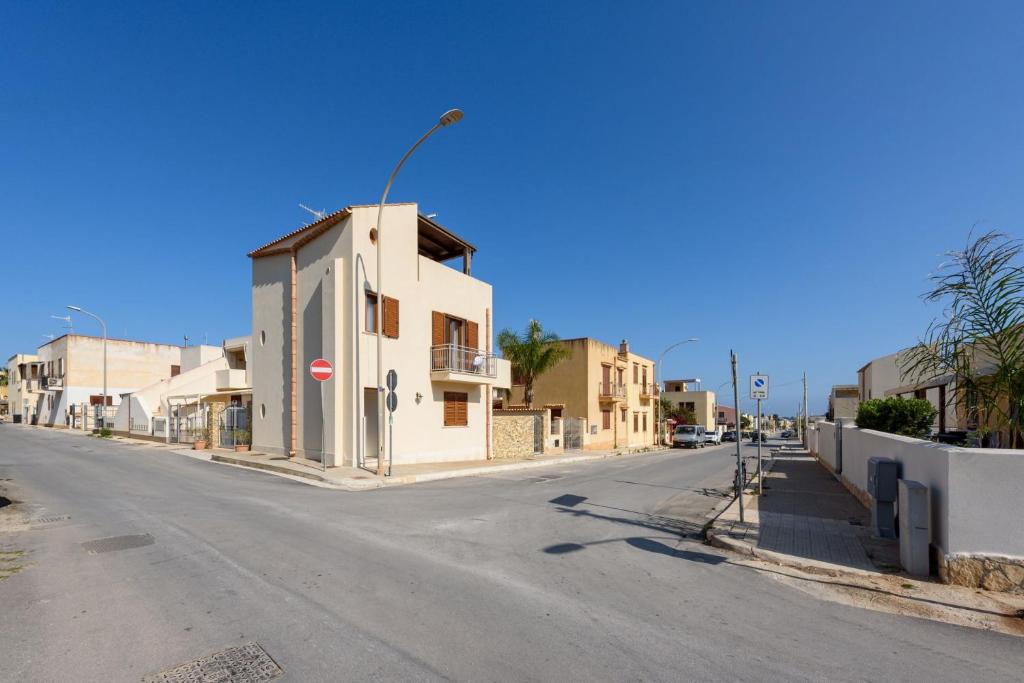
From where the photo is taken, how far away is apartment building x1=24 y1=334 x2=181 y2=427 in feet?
154

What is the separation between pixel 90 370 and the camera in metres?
47.9

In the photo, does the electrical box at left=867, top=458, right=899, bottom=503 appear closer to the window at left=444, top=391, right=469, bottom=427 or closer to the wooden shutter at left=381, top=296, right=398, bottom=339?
the wooden shutter at left=381, top=296, right=398, bottom=339

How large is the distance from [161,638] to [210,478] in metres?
10.6

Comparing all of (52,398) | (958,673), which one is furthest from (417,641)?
(52,398)

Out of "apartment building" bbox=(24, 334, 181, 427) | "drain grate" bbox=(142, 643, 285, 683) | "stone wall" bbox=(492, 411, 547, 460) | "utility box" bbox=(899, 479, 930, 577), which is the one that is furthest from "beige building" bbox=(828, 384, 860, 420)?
"apartment building" bbox=(24, 334, 181, 427)

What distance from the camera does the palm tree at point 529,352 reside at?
99.4ft

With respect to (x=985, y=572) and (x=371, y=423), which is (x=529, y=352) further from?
(x=985, y=572)

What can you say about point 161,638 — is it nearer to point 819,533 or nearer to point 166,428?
point 819,533

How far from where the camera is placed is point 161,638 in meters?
4.21

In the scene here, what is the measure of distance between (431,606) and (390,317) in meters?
13.0

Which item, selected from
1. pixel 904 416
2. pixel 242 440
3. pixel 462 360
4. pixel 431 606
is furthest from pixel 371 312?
pixel 904 416

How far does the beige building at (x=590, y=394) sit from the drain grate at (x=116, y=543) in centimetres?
2363

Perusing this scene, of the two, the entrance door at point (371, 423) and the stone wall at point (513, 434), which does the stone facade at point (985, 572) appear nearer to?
A: the entrance door at point (371, 423)

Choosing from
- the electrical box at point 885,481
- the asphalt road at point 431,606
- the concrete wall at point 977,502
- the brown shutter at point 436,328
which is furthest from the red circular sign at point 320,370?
the concrete wall at point 977,502
